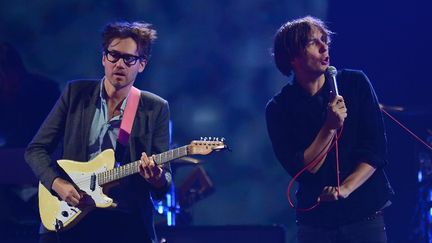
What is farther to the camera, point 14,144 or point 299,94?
point 14,144

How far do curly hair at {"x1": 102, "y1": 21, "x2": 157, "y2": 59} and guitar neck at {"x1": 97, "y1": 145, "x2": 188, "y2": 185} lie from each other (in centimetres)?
65

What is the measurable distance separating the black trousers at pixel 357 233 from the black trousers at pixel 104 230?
37.0 inches

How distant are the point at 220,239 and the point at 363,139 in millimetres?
1634

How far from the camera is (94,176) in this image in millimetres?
4270

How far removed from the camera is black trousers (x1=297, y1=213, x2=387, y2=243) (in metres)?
3.77

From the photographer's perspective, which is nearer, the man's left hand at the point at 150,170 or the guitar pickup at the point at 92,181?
the man's left hand at the point at 150,170

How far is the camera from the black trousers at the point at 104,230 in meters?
4.10

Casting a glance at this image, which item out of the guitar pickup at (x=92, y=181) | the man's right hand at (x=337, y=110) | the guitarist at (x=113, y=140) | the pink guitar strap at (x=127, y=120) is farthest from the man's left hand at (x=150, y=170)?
the man's right hand at (x=337, y=110)

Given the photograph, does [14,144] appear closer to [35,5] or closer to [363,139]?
[35,5]

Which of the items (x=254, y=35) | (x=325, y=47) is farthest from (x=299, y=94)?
(x=254, y=35)

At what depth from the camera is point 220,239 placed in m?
5.20

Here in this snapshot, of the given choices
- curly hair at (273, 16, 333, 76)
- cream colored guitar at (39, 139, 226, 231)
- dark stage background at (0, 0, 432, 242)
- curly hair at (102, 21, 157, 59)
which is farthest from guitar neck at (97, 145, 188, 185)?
dark stage background at (0, 0, 432, 242)

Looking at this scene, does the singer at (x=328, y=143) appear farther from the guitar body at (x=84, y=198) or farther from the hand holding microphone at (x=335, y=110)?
the guitar body at (x=84, y=198)

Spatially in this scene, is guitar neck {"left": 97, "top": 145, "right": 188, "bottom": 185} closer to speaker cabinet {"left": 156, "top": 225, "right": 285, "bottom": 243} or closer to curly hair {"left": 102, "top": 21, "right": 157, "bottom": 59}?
curly hair {"left": 102, "top": 21, "right": 157, "bottom": 59}
